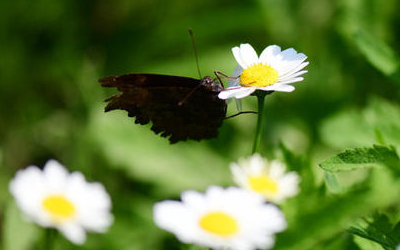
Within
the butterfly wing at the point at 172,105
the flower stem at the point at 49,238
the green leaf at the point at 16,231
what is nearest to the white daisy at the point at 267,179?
the butterfly wing at the point at 172,105

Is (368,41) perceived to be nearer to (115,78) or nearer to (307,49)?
(115,78)

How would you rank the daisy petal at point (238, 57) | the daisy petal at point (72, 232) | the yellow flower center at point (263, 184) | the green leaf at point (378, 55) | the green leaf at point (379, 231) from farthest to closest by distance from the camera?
the green leaf at point (378, 55) → the yellow flower center at point (263, 184) → the daisy petal at point (72, 232) → the daisy petal at point (238, 57) → the green leaf at point (379, 231)

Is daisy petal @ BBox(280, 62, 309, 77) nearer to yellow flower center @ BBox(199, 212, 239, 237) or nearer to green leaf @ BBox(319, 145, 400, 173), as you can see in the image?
green leaf @ BBox(319, 145, 400, 173)

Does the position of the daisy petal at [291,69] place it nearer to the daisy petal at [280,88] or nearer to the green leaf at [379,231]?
the daisy petal at [280,88]

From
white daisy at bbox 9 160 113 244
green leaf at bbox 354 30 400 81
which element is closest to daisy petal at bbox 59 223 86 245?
white daisy at bbox 9 160 113 244

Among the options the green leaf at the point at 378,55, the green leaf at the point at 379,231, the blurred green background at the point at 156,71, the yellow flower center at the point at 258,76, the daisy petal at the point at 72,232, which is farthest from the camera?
the blurred green background at the point at 156,71

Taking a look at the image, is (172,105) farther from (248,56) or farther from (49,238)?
(49,238)
